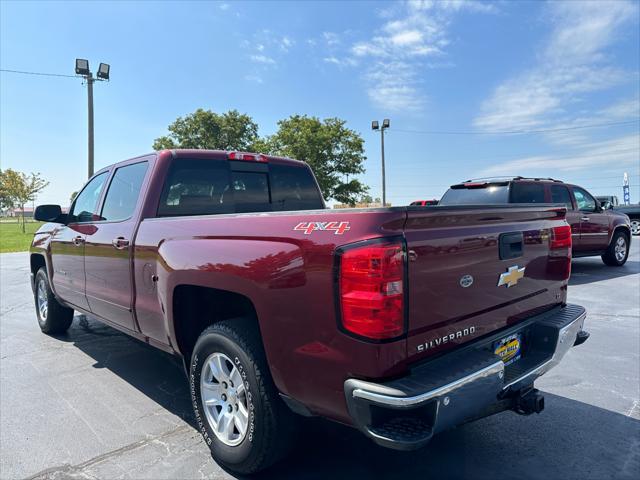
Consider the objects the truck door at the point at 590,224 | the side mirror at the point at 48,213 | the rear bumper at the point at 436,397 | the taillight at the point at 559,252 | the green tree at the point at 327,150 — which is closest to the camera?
the rear bumper at the point at 436,397

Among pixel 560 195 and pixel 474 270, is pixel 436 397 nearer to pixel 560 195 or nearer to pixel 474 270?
pixel 474 270

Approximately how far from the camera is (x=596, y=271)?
33.7 feet

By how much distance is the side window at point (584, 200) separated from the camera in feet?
31.9

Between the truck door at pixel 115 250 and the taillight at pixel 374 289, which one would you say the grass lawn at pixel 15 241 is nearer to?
the truck door at pixel 115 250

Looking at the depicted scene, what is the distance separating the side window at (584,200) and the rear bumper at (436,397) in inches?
343

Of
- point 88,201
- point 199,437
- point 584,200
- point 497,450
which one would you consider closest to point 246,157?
point 88,201

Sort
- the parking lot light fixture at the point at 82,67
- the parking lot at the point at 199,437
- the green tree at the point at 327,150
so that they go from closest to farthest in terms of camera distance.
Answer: the parking lot at the point at 199,437 < the parking lot light fixture at the point at 82,67 < the green tree at the point at 327,150

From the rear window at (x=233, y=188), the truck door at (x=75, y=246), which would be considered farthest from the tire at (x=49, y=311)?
the rear window at (x=233, y=188)

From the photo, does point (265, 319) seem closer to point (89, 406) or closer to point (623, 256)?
point (89, 406)

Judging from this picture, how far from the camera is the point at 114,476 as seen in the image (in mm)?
2553

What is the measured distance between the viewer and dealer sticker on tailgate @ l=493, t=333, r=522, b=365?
2494mm

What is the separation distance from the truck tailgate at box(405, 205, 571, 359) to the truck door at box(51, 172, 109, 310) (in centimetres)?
328

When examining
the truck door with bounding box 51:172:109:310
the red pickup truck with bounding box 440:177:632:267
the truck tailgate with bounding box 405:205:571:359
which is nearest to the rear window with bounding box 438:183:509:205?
the red pickup truck with bounding box 440:177:632:267

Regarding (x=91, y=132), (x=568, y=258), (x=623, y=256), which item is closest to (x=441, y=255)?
(x=568, y=258)
